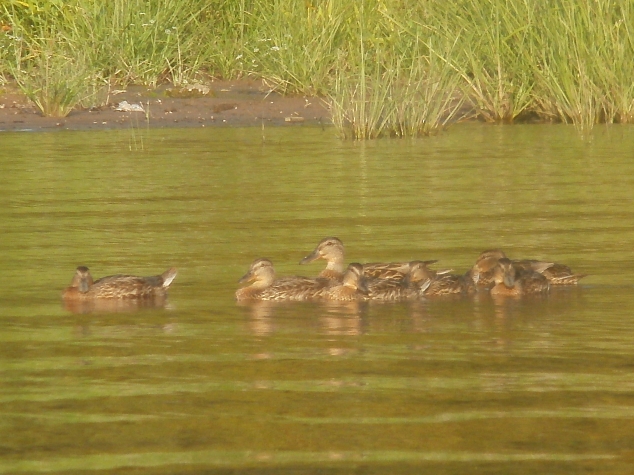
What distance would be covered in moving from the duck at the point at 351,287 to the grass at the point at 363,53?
9.68 m

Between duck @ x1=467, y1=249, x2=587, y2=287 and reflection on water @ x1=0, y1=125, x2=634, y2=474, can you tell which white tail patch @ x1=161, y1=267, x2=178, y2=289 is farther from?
duck @ x1=467, y1=249, x2=587, y2=287

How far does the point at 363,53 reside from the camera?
19.8 m

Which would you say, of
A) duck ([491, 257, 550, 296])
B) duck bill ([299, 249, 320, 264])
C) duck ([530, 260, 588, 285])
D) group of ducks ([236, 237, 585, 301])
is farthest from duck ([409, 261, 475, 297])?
duck bill ([299, 249, 320, 264])

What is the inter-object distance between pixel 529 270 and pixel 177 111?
13.0 meters

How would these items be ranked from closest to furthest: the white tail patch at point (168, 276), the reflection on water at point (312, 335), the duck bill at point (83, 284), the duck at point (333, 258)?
the reflection on water at point (312, 335)
the duck bill at point (83, 284)
the white tail patch at point (168, 276)
the duck at point (333, 258)

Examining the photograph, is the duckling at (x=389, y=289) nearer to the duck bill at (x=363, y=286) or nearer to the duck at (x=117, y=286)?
the duck bill at (x=363, y=286)

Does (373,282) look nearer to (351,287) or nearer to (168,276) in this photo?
(351,287)

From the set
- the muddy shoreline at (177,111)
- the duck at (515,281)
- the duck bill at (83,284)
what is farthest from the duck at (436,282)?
the muddy shoreline at (177,111)

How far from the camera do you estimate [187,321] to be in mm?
8570

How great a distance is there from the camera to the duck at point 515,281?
927 cm

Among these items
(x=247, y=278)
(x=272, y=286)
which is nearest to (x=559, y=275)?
(x=272, y=286)

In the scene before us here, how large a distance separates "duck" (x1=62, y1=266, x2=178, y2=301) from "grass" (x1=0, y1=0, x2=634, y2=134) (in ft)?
32.3

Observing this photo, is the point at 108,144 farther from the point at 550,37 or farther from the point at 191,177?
the point at 550,37

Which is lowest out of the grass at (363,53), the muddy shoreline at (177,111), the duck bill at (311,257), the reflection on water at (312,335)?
the reflection on water at (312,335)
